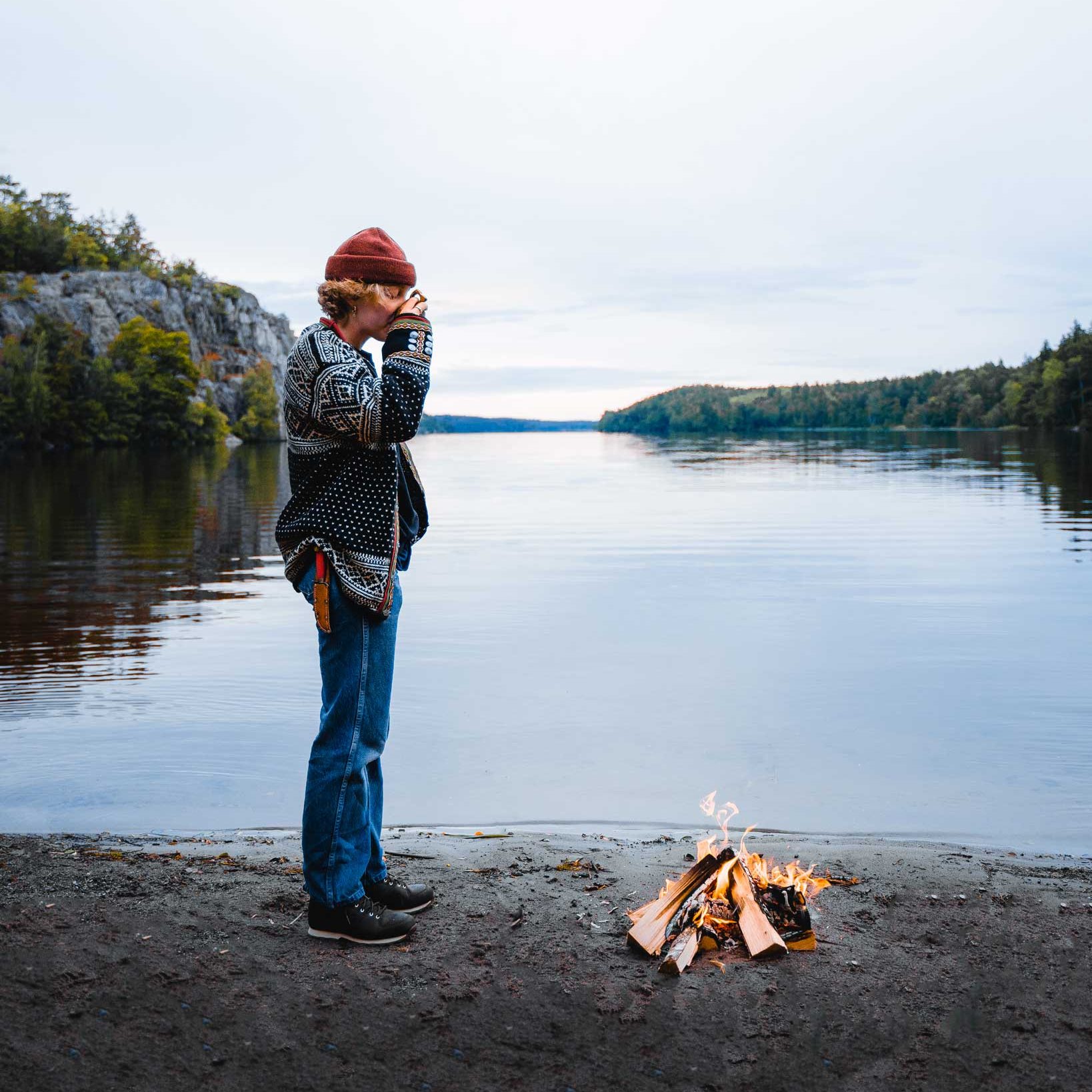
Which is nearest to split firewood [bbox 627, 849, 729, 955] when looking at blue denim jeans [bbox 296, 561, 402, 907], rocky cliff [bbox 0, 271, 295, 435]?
blue denim jeans [bbox 296, 561, 402, 907]

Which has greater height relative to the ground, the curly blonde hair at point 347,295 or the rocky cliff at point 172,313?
the rocky cliff at point 172,313

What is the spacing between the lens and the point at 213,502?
30.6 meters

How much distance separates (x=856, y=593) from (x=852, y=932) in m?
10.1

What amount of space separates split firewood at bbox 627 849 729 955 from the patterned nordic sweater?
4.89 feet

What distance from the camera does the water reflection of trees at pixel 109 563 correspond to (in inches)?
409

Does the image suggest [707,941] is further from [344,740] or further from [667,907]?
[344,740]

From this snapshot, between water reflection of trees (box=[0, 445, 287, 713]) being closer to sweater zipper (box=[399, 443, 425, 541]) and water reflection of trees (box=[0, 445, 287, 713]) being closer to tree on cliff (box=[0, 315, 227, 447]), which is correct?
sweater zipper (box=[399, 443, 425, 541])

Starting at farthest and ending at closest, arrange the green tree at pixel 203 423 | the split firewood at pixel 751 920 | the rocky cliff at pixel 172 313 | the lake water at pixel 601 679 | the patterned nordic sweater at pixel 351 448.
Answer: the rocky cliff at pixel 172 313
the green tree at pixel 203 423
the lake water at pixel 601 679
the split firewood at pixel 751 920
the patterned nordic sweater at pixel 351 448

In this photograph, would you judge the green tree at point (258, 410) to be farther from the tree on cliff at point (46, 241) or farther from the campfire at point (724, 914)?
the campfire at point (724, 914)

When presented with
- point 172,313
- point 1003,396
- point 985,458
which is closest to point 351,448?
point 985,458

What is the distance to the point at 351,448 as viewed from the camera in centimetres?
378

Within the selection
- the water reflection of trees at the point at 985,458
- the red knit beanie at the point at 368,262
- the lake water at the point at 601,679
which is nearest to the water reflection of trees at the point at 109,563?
the lake water at the point at 601,679

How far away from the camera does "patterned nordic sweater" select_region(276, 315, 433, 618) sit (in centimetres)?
363

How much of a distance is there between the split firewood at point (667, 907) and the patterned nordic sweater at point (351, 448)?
4.89 feet
